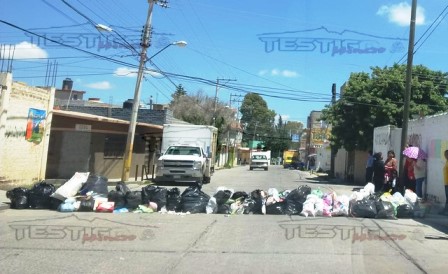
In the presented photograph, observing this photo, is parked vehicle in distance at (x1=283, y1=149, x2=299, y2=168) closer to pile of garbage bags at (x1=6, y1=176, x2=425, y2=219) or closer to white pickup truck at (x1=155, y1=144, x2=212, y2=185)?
white pickup truck at (x1=155, y1=144, x2=212, y2=185)

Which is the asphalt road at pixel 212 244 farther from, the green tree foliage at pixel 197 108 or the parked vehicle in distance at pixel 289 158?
the parked vehicle in distance at pixel 289 158

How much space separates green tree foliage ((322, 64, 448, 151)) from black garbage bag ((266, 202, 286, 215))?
1895cm

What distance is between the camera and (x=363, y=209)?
1284 centimetres

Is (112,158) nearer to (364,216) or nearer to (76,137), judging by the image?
(76,137)

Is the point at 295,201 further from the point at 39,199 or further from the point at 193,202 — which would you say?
the point at 39,199

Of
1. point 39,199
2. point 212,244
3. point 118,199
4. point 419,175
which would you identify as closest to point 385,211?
point 212,244

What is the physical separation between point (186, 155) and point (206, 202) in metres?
11.2

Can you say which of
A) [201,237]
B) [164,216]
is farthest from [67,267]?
[164,216]

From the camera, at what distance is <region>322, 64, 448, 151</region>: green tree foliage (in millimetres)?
30531

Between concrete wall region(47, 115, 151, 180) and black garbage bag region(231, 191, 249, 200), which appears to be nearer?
black garbage bag region(231, 191, 249, 200)

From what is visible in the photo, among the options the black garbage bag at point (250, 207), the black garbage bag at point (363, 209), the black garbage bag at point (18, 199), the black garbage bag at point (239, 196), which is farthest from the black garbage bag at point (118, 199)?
the black garbage bag at point (363, 209)

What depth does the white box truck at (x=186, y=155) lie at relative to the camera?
79.3 ft

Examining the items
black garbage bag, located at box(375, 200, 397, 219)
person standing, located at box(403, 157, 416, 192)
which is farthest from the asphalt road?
person standing, located at box(403, 157, 416, 192)

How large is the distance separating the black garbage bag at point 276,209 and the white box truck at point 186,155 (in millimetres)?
11019
